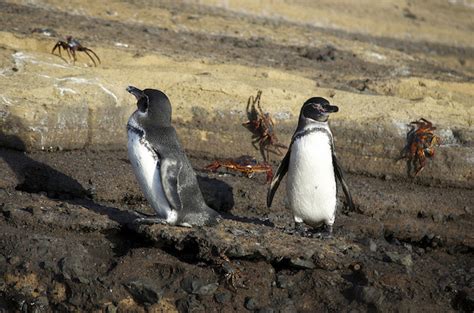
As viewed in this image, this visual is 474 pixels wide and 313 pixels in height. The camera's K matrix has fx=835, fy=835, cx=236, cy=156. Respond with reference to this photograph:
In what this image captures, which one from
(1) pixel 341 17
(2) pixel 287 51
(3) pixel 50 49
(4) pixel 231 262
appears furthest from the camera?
(1) pixel 341 17

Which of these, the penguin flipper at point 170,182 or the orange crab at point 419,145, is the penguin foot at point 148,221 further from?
the orange crab at point 419,145

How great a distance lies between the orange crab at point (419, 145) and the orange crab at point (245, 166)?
6.03 ft

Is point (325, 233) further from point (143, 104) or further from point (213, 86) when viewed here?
point (213, 86)

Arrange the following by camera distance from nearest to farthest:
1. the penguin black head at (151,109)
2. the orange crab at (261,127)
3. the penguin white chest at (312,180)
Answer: the penguin black head at (151,109) → the penguin white chest at (312,180) → the orange crab at (261,127)

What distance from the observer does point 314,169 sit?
8398 millimetres

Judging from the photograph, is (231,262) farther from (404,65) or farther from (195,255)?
(404,65)

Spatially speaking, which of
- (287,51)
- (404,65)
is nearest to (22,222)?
(287,51)

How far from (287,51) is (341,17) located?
14.3 ft

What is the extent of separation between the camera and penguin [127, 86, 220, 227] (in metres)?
7.73

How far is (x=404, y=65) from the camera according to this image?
613 inches

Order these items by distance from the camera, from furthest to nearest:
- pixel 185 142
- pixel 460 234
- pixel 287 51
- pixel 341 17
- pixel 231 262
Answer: pixel 341 17
pixel 287 51
pixel 185 142
pixel 460 234
pixel 231 262

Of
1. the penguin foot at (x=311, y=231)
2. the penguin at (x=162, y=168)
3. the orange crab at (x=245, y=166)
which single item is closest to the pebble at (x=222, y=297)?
the penguin at (x=162, y=168)

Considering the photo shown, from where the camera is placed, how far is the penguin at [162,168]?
25.4ft

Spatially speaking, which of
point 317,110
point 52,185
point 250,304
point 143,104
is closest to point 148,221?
point 143,104
